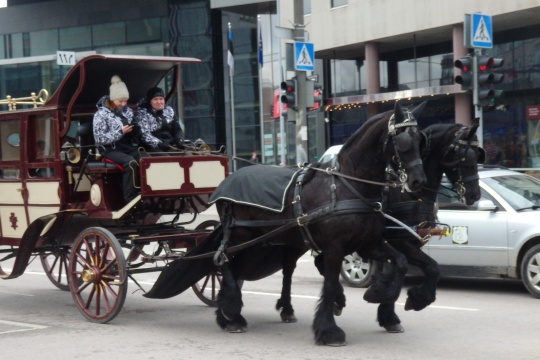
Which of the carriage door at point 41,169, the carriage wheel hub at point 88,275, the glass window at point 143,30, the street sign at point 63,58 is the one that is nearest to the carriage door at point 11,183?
the carriage door at point 41,169

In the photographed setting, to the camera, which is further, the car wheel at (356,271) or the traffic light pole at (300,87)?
the traffic light pole at (300,87)

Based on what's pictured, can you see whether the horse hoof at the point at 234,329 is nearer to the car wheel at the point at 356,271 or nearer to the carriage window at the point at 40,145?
the carriage window at the point at 40,145

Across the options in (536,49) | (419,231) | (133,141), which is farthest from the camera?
(536,49)

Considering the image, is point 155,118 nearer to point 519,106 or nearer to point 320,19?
point 519,106

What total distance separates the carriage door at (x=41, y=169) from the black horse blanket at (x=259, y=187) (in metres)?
2.14

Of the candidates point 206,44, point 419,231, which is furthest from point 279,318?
point 206,44

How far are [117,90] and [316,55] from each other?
2505 centimetres

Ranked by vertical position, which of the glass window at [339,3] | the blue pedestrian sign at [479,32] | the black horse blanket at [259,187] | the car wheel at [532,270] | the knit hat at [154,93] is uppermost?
the glass window at [339,3]

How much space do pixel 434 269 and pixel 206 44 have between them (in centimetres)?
3567

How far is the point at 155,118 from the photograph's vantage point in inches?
397

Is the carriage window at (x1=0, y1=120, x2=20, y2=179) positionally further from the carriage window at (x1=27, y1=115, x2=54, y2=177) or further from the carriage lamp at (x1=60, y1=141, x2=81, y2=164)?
the carriage lamp at (x1=60, y1=141, x2=81, y2=164)

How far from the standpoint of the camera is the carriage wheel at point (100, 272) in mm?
9133

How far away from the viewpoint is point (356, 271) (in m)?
12.1

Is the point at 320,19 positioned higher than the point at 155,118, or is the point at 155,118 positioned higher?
the point at 320,19
